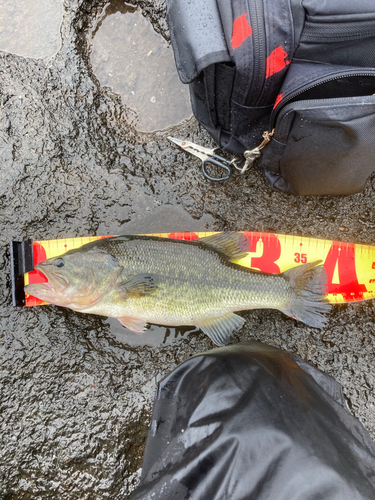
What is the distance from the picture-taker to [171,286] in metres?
2.61

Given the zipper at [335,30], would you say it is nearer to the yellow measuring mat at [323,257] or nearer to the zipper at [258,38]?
the zipper at [258,38]

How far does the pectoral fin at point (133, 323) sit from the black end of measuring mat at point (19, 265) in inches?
32.5

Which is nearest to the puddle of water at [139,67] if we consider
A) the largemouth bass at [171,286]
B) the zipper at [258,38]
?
the zipper at [258,38]

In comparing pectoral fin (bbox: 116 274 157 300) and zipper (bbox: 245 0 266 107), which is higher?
zipper (bbox: 245 0 266 107)

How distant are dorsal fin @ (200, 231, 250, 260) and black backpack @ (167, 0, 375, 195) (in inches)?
28.1

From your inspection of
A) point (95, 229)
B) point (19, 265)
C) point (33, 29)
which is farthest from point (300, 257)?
point (33, 29)

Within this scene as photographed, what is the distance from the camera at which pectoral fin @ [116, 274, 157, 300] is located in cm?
258

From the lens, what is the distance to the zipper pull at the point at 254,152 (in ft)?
8.10

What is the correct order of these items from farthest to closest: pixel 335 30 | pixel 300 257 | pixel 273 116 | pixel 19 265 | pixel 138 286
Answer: pixel 300 257 → pixel 19 265 → pixel 138 286 → pixel 273 116 → pixel 335 30

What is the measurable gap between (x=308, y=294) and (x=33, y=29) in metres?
3.25

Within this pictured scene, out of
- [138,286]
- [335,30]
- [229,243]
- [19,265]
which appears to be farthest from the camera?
[229,243]

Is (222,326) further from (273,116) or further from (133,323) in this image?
(273,116)

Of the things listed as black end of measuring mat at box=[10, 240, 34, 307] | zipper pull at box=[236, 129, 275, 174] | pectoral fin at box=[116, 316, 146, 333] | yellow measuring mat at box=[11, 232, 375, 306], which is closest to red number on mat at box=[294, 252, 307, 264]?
yellow measuring mat at box=[11, 232, 375, 306]

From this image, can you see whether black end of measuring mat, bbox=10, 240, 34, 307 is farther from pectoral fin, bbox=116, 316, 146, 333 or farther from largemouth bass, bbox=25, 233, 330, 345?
pectoral fin, bbox=116, 316, 146, 333
